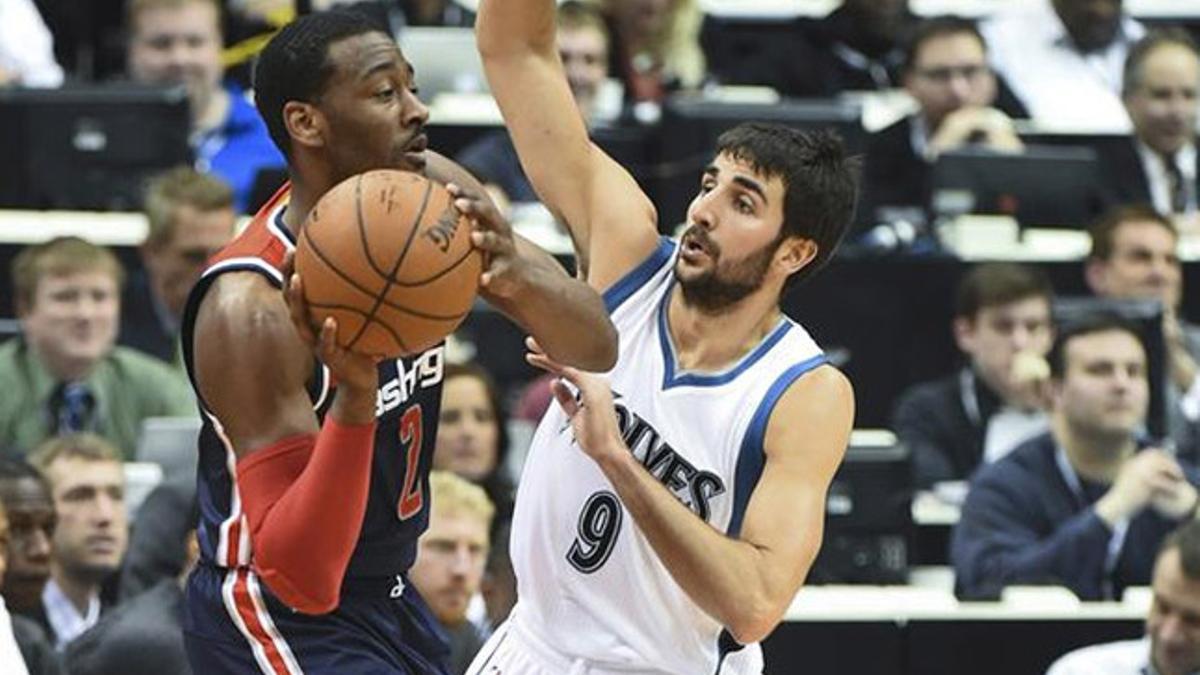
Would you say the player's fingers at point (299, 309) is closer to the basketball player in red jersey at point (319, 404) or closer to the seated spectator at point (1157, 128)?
the basketball player in red jersey at point (319, 404)

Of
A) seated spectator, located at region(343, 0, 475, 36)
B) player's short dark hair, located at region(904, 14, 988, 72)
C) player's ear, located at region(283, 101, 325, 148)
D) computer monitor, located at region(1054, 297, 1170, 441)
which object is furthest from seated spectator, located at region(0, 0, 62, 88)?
player's ear, located at region(283, 101, 325, 148)

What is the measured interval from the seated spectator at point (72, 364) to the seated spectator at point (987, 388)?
7.74ft

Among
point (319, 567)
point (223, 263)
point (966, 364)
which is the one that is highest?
point (223, 263)

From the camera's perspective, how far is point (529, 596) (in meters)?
5.53

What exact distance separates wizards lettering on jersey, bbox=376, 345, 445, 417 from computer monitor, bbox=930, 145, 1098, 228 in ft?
18.1

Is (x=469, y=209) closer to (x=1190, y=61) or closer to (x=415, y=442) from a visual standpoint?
(x=415, y=442)

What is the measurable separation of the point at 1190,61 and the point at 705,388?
20.6 feet

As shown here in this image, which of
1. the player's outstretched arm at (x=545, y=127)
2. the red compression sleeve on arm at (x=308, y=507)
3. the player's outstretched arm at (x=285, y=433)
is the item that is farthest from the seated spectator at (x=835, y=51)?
the red compression sleeve on arm at (x=308, y=507)

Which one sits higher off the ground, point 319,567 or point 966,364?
point 319,567

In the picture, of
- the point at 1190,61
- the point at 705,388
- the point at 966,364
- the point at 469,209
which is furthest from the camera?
the point at 1190,61

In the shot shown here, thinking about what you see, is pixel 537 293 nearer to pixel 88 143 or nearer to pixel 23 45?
pixel 88 143

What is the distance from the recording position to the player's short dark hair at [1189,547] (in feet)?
24.4

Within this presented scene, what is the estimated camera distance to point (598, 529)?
542cm

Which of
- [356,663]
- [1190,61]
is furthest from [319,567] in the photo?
[1190,61]
